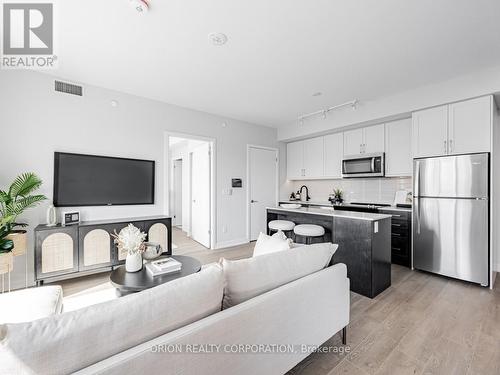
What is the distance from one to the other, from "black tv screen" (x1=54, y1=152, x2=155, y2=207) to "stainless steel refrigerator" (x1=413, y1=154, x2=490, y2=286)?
422 cm

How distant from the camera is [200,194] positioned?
202 inches

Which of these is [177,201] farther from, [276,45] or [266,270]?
[266,270]

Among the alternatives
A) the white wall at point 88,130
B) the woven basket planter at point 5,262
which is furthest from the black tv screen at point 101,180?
the woven basket planter at point 5,262

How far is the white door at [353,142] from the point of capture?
4555 mm

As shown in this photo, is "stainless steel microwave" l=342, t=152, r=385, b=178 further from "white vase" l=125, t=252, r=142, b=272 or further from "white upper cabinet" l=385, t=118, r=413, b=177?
"white vase" l=125, t=252, r=142, b=272

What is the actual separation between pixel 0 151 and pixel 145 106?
6.18 ft

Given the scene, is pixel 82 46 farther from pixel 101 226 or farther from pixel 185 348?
pixel 185 348

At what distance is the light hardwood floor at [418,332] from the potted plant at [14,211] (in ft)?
2.59

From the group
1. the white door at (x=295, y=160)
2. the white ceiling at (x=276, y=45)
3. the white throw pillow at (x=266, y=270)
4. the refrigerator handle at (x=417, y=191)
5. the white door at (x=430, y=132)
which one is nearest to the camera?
the white throw pillow at (x=266, y=270)

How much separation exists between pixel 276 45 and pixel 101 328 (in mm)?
2677

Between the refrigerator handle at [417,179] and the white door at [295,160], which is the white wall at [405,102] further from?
the refrigerator handle at [417,179]

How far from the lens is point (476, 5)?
6.17ft

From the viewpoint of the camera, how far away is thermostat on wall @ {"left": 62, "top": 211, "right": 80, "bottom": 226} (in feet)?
9.84

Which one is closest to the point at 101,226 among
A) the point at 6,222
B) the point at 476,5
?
the point at 6,222
